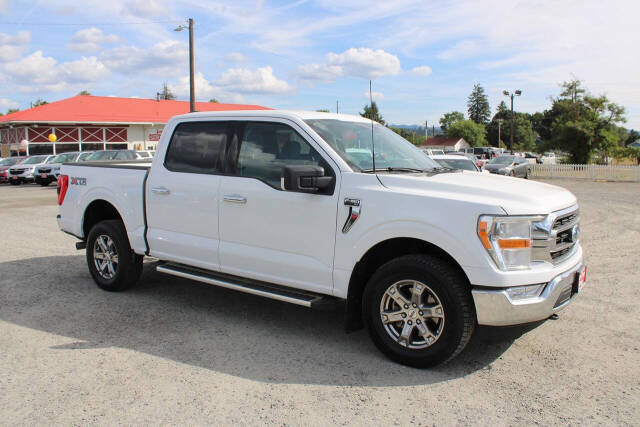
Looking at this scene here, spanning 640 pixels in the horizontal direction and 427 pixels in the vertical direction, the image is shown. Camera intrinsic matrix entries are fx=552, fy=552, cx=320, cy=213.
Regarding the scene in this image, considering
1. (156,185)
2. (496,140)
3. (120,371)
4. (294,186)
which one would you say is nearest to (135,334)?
(120,371)

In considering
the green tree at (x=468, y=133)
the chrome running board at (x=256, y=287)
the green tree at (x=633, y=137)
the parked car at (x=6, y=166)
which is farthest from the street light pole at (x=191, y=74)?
the green tree at (x=633, y=137)

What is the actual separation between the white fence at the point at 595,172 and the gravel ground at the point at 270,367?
27.7 metres

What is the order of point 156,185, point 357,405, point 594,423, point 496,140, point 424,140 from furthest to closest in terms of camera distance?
point 496,140, point 424,140, point 156,185, point 357,405, point 594,423

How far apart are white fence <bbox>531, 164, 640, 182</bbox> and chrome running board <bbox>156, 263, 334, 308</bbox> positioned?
3013 cm

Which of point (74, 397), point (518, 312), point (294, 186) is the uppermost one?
point (294, 186)

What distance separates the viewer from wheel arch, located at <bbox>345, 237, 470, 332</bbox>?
4344 mm

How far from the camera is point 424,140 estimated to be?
376ft

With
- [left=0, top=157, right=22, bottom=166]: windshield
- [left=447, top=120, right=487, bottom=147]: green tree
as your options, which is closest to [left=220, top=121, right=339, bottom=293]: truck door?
[left=0, top=157, right=22, bottom=166]: windshield

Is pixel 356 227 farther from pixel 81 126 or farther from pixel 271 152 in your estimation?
pixel 81 126

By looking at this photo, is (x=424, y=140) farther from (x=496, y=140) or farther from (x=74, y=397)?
(x=74, y=397)

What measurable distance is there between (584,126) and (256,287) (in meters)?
40.8

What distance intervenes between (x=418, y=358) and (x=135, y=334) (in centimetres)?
254

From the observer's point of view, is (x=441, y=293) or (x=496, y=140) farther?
(x=496, y=140)

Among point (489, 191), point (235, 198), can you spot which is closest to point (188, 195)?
point (235, 198)
